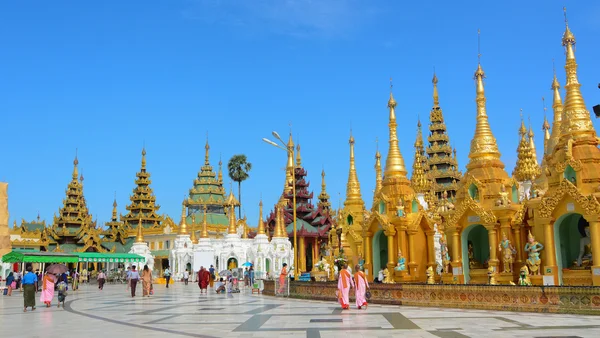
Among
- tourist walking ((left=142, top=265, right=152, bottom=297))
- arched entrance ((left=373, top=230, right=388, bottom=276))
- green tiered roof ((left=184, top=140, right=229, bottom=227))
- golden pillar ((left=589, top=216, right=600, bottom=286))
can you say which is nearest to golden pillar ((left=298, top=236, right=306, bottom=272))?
green tiered roof ((left=184, top=140, right=229, bottom=227))

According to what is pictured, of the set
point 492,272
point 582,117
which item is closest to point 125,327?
point 492,272

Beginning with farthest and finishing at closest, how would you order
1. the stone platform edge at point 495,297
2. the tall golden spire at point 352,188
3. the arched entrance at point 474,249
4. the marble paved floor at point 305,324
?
the tall golden spire at point 352,188 → the arched entrance at point 474,249 → the stone platform edge at point 495,297 → the marble paved floor at point 305,324

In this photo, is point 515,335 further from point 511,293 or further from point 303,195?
point 303,195

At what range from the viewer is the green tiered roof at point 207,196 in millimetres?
75925

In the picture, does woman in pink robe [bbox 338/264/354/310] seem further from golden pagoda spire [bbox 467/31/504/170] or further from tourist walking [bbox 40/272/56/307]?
tourist walking [bbox 40/272/56/307]

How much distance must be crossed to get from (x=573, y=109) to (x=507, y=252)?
18.3 ft

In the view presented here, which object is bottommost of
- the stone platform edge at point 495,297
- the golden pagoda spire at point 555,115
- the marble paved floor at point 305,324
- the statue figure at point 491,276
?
the marble paved floor at point 305,324

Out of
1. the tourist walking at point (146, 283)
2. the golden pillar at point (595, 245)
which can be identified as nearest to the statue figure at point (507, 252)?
the golden pillar at point (595, 245)

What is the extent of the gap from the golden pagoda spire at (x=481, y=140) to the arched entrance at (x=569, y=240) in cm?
396

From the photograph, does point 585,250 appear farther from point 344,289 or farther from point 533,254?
point 344,289

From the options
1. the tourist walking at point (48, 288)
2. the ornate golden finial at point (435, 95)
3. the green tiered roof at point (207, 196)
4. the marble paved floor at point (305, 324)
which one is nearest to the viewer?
the marble paved floor at point (305, 324)

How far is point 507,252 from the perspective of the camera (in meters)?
20.7

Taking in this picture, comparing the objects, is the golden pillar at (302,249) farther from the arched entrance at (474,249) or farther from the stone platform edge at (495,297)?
→ the stone platform edge at (495,297)

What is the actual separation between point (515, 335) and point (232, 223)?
45918 mm
